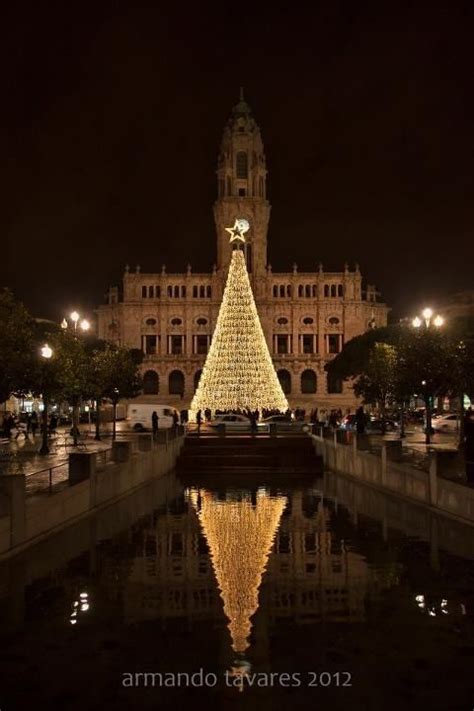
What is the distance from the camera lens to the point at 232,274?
148 ft

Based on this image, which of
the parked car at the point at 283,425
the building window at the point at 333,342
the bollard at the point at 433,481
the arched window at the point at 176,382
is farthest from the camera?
the building window at the point at 333,342

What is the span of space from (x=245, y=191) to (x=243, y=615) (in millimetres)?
94526

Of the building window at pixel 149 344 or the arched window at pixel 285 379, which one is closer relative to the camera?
the arched window at pixel 285 379

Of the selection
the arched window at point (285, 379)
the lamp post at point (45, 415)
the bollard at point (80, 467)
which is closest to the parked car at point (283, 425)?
the lamp post at point (45, 415)

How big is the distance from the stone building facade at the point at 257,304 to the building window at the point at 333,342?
100mm

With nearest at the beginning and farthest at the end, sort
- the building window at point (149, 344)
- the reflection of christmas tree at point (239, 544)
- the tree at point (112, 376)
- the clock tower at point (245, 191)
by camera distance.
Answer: the reflection of christmas tree at point (239, 544)
the tree at point (112, 376)
the clock tower at point (245, 191)
the building window at point (149, 344)

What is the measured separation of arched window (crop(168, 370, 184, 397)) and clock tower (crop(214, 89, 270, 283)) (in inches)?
561

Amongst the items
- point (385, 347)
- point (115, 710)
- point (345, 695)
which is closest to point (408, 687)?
point (345, 695)

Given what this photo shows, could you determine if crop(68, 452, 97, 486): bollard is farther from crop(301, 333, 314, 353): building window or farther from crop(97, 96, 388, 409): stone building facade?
crop(301, 333, 314, 353): building window

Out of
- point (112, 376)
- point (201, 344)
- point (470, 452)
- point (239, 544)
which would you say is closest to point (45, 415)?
point (112, 376)

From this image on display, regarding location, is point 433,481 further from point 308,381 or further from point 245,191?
point 245,191

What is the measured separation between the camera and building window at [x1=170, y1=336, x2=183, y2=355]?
101 meters

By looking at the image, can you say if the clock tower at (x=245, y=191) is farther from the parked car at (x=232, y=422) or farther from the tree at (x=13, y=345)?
the tree at (x=13, y=345)

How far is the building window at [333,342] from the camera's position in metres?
100
